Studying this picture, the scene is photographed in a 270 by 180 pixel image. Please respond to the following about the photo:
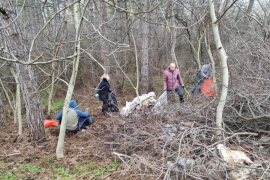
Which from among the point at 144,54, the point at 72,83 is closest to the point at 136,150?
the point at 72,83

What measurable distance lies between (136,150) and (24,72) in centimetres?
279

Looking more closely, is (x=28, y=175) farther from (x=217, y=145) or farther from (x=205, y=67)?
(x=205, y=67)

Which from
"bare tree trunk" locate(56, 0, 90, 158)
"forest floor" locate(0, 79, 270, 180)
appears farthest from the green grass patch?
"bare tree trunk" locate(56, 0, 90, 158)

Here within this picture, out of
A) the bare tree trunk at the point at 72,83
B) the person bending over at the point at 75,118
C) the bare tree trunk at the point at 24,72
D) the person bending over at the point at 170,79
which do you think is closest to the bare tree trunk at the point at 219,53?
the bare tree trunk at the point at 72,83

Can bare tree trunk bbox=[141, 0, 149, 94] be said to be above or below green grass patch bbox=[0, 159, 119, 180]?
above

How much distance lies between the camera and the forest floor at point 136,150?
2711mm

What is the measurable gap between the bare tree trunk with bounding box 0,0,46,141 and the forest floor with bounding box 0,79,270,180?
40 cm

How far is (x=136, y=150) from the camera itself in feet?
11.6

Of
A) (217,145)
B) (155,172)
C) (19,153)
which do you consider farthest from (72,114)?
(217,145)

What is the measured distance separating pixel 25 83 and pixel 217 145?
3.87 meters

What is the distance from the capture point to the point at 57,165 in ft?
10.3

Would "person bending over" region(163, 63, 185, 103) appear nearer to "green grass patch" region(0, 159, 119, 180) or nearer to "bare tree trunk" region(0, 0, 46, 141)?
"green grass patch" region(0, 159, 119, 180)

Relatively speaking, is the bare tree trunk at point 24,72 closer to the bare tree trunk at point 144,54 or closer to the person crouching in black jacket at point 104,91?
the person crouching in black jacket at point 104,91

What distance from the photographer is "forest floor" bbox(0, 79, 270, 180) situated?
2711 millimetres
